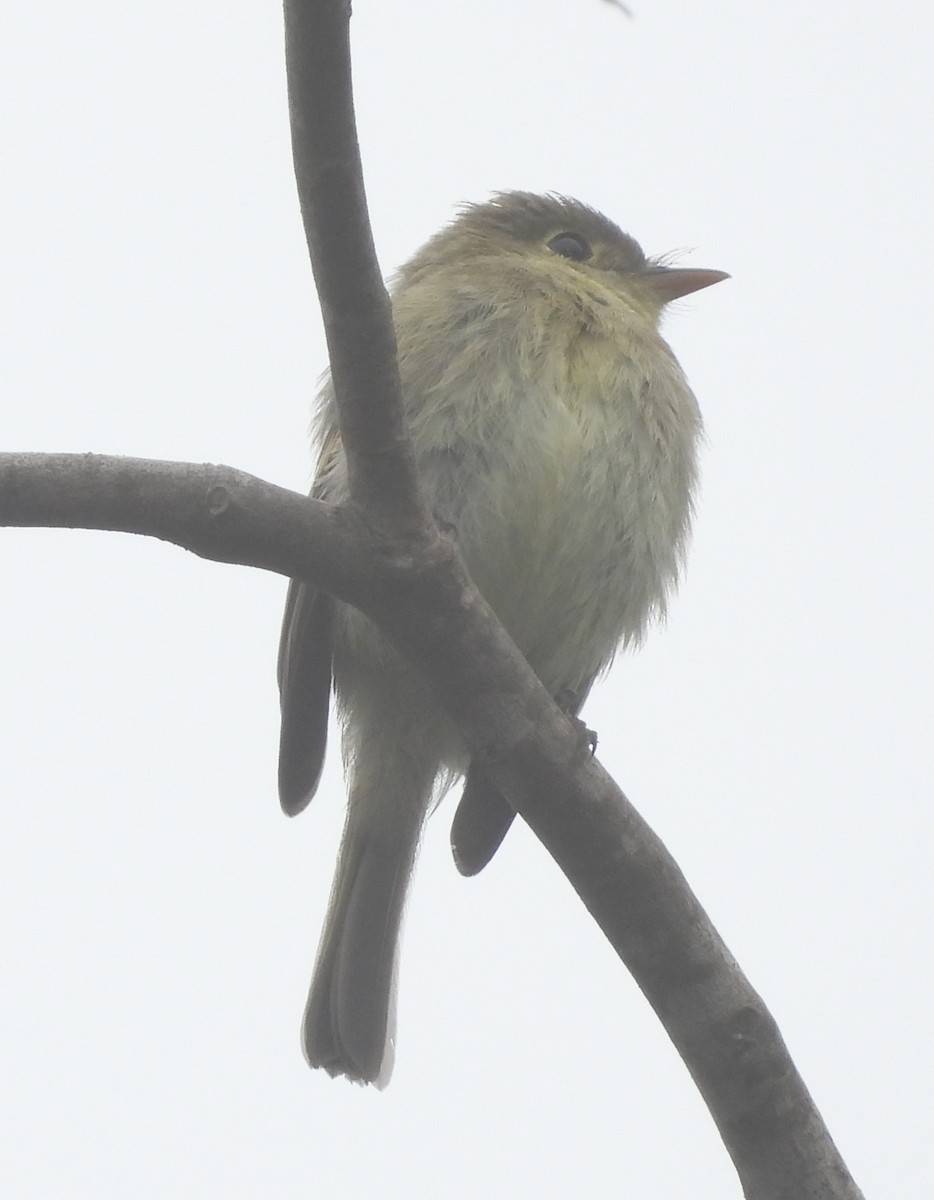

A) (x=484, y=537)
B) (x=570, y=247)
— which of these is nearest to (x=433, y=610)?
(x=484, y=537)

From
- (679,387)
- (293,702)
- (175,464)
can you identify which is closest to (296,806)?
(293,702)

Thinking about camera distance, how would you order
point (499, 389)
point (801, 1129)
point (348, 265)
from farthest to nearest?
point (499, 389)
point (801, 1129)
point (348, 265)

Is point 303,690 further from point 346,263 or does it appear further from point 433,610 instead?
point 346,263

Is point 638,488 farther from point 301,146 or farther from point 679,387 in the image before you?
point 301,146

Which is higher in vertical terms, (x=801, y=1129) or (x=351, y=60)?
(x=351, y=60)

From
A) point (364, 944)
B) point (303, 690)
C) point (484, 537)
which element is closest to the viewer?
point (484, 537)

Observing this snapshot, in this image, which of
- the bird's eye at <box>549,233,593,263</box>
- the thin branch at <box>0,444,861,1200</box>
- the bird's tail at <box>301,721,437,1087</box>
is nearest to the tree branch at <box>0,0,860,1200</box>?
the thin branch at <box>0,444,861,1200</box>

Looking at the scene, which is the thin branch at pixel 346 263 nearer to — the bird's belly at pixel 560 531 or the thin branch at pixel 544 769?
→ the thin branch at pixel 544 769
